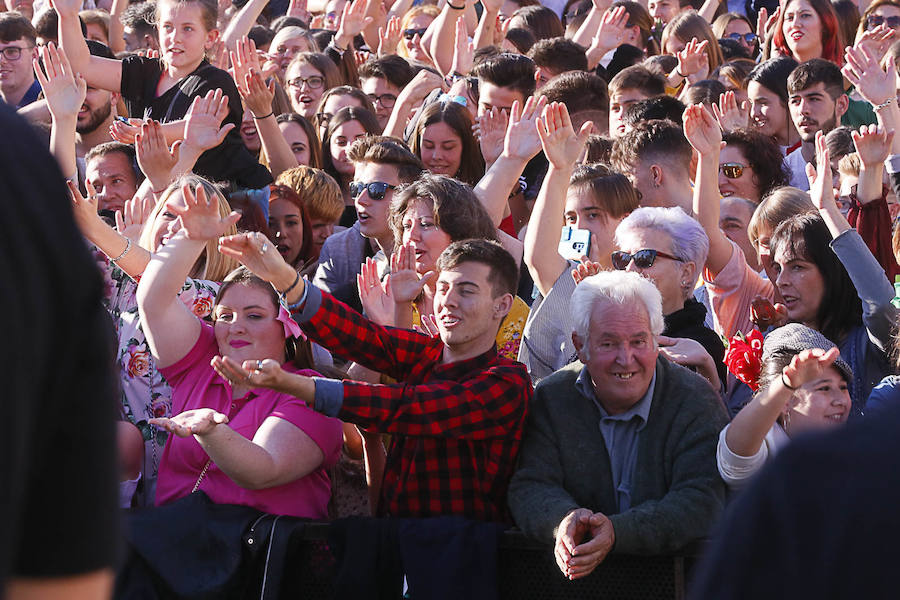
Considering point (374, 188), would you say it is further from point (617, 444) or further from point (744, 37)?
point (744, 37)

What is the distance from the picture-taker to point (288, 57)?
29.1ft

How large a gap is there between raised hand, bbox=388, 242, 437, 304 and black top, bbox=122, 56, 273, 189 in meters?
1.95

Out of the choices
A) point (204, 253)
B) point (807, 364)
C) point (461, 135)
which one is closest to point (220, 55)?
point (461, 135)

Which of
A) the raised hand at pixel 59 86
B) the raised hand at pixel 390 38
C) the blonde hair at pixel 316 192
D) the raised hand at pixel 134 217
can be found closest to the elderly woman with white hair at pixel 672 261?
the blonde hair at pixel 316 192

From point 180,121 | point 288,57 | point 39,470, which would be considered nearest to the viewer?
point 39,470

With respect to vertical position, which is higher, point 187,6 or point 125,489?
point 187,6

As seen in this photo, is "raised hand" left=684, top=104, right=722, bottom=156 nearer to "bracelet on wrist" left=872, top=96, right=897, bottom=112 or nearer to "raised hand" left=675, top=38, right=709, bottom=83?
"bracelet on wrist" left=872, top=96, right=897, bottom=112

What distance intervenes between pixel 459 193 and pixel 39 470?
3.81 metres

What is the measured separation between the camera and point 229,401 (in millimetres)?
4277

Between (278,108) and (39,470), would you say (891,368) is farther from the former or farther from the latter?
(278,108)

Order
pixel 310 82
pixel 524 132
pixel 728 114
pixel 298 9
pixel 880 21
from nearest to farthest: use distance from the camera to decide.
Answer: pixel 524 132, pixel 728 114, pixel 880 21, pixel 310 82, pixel 298 9

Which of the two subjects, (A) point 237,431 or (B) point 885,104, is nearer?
(A) point 237,431

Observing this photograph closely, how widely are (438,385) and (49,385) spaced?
2788mm

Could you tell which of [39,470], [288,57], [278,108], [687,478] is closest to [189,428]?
[687,478]
